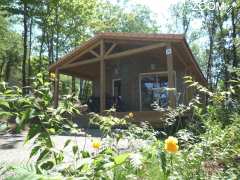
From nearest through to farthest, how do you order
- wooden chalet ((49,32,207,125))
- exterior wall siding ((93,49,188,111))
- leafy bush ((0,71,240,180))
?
1. leafy bush ((0,71,240,180))
2. wooden chalet ((49,32,207,125))
3. exterior wall siding ((93,49,188,111))

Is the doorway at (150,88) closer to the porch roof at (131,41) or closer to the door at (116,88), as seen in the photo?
the door at (116,88)

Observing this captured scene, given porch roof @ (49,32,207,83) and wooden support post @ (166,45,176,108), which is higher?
porch roof @ (49,32,207,83)

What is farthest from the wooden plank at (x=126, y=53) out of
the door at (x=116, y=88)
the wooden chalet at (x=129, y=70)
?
the door at (x=116, y=88)

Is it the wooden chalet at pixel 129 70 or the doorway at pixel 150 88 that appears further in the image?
the doorway at pixel 150 88

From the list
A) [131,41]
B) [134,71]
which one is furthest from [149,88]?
[131,41]

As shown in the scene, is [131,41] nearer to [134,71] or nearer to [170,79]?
[170,79]

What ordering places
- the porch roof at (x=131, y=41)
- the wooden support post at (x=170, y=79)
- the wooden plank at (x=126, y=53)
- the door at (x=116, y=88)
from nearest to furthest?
1. the wooden support post at (x=170, y=79)
2. the porch roof at (x=131, y=41)
3. the wooden plank at (x=126, y=53)
4. the door at (x=116, y=88)

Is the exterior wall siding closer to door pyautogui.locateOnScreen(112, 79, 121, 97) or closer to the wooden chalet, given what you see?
the wooden chalet

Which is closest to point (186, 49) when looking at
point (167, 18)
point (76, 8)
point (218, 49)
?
point (76, 8)

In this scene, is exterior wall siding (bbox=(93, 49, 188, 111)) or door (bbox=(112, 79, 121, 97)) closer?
exterior wall siding (bbox=(93, 49, 188, 111))

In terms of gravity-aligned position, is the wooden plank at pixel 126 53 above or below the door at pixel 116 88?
above

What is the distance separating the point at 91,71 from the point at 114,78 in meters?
1.91

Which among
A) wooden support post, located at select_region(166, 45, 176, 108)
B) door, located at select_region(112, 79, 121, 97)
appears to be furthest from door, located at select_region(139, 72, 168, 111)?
wooden support post, located at select_region(166, 45, 176, 108)

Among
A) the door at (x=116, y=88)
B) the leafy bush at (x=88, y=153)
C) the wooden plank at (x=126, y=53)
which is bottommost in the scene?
the leafy bush at (x=88, y=153)
